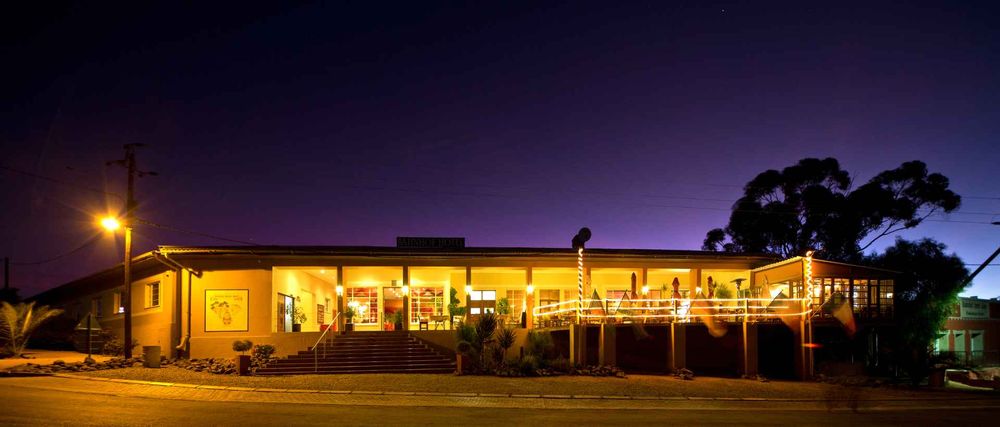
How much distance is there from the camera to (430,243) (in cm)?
2994

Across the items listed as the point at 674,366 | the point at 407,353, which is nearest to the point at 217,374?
the point at 407,353

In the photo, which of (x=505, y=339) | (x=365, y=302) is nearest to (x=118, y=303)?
(x=365, y=302)

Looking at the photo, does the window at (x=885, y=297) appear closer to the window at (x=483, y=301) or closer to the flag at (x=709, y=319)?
the flag at (x=709, y=319)

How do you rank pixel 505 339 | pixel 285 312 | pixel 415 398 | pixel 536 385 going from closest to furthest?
pixel 415 398 → pixel 536 385 → pixel 505 339 → pixel 285 312

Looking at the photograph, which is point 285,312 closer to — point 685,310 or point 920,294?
point 685,310

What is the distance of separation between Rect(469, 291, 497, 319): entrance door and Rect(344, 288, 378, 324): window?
416 centimetres

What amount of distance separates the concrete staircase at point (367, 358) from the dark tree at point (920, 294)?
1426 centimetres

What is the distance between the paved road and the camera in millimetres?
14008

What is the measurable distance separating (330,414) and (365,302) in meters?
18.3

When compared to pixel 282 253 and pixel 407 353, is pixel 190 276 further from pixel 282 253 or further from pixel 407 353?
pixel 407 353

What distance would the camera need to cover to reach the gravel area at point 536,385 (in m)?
19.2

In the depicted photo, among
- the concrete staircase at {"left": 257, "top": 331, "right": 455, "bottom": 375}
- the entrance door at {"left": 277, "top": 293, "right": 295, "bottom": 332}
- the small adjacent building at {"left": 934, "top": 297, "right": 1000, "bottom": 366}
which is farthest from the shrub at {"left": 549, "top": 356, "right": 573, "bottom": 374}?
the small adjacent building at {"left": 934, "top": 297, "right": 1000, "bottom": 366}

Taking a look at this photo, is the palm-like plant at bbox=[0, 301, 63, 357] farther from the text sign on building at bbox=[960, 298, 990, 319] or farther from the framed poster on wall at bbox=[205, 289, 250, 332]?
the text sign on building at bbox=[960, 298, 990, 319]

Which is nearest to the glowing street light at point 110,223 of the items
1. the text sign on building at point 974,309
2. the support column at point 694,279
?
the support column at point 694,279
